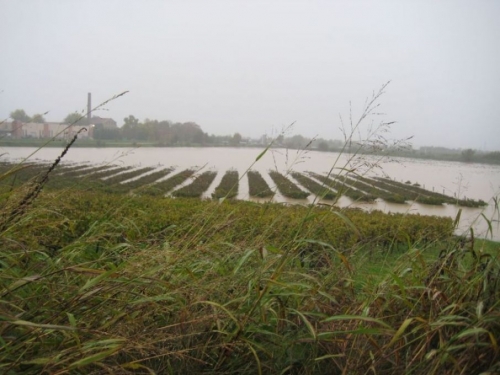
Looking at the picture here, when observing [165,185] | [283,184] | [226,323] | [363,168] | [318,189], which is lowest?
[165,185]

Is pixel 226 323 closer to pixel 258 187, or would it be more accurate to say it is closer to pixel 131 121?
pixel 131 121

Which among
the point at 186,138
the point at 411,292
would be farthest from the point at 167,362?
the point at 186,138

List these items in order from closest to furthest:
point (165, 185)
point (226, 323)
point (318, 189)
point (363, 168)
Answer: point (226, 323)
point (363, 168)
point (318, 189)
point (165, 185)

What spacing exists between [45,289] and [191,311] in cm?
68

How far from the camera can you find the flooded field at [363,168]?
2062 mm

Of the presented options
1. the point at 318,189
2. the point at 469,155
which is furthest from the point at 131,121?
the point at 469,155

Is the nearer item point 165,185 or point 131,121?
point 131,121

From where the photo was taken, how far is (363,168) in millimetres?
1978

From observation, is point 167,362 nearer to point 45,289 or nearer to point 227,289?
point 227,289

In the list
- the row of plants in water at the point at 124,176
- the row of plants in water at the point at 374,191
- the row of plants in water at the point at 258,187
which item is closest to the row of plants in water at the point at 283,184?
the row of plants in water at the point at 258,187

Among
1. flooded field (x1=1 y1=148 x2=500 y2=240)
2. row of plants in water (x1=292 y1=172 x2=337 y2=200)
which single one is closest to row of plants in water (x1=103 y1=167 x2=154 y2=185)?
flooded field (x1=1 y1=148 x2=500 y2=240)

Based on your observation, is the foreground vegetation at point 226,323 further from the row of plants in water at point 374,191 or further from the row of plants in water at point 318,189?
the row of plants in water at point 374,191

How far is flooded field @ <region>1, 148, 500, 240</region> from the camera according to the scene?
2.06 metres

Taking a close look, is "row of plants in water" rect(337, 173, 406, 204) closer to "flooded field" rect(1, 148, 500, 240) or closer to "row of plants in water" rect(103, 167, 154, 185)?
"flooded field" rect(1, 148, 500, 240)
